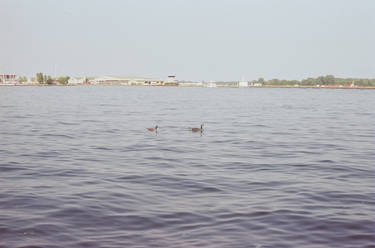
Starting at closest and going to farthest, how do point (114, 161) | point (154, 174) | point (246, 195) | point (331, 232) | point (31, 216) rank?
point (331, 232), point (31, 216), point (246, 195), point (154, 174), point (114, 161)

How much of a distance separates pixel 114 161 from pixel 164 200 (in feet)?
22.5

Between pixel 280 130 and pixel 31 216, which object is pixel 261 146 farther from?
pixel 31 216

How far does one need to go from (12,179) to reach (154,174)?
5097 millimetres

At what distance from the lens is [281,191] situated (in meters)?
13.3

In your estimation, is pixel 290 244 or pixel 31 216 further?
pixel 31 216

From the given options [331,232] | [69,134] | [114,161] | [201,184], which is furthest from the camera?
[69,134]

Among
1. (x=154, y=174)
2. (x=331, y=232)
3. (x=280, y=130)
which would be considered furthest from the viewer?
(x=280, y=130)

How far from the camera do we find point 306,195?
12.9m

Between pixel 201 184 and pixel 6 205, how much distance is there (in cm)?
620

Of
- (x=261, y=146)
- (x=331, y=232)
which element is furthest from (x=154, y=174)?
(x=261, y=146)

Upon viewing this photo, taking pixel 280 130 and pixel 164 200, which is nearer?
pixel 164 200

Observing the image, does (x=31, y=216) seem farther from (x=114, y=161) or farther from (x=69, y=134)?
(x=69, y=134)

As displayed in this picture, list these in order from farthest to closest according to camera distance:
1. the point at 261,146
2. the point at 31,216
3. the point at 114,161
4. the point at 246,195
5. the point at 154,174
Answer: the point at 261,146 < the point at 114,161 < the point at 154,174 < the point at 246,195 < the point at 31,216

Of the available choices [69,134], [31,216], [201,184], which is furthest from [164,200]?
[69,134]
